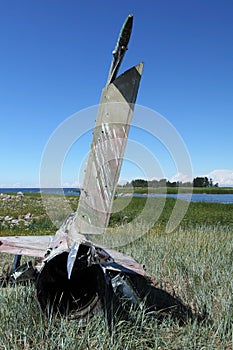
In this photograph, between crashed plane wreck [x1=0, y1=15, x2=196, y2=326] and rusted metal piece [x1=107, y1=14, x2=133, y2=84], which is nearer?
crashed plane wreck [x1=0, y1=15, x2=196, y2=326]

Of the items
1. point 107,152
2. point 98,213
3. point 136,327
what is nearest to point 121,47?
point 107,152

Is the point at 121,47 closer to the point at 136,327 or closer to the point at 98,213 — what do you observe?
the point at 98,213

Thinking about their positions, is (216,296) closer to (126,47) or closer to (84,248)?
(84,248)

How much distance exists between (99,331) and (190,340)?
0.75m

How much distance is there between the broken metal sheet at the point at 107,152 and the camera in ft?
7.67

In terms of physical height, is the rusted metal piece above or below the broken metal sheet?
above

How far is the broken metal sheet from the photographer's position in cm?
234

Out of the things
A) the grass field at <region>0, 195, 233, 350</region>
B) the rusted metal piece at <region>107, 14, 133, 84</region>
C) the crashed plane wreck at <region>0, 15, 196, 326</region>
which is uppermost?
the rusted metal piece at <region>107, 14, 133, 84</region>

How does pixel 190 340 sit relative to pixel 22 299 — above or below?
below

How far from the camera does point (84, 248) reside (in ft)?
7.39

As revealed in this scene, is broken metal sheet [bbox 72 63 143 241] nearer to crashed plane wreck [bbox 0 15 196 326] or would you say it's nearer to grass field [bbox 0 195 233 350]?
crashed plane wreck [bbox 0 15 196 326]

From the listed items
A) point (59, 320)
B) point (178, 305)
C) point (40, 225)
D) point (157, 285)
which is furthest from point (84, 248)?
point (40, 225)

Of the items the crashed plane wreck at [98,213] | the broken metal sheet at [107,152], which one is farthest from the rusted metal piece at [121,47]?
the broken metal sheet at [107,152]

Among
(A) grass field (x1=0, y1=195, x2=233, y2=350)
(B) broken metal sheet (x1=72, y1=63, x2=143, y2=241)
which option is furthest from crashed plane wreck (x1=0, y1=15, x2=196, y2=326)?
(A) grass field (x1=0, y1=195, x2=233, y2=350)
